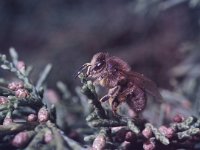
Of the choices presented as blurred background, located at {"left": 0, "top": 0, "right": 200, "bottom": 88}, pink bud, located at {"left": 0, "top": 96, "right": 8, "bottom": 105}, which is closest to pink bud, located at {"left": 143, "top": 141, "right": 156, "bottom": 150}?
pink bud, located at {"left": 0, "top": 96, "right": 8, "bottom": 105}

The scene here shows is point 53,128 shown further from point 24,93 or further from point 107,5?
point 107,5

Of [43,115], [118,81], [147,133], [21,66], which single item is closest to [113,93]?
[118,81]

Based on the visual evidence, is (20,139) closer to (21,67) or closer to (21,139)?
(21,139)

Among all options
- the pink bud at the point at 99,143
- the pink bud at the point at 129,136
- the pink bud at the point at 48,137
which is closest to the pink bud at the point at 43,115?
A: the pink bud at the point at 48,137

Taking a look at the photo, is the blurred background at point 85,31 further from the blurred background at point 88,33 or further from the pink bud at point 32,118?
the pink bud at point 32,118

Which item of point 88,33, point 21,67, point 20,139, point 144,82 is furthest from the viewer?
point 88,33

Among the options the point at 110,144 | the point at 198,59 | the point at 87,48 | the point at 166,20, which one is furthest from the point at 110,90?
the point at 166,20

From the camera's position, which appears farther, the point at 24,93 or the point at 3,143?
the point at 24,93
